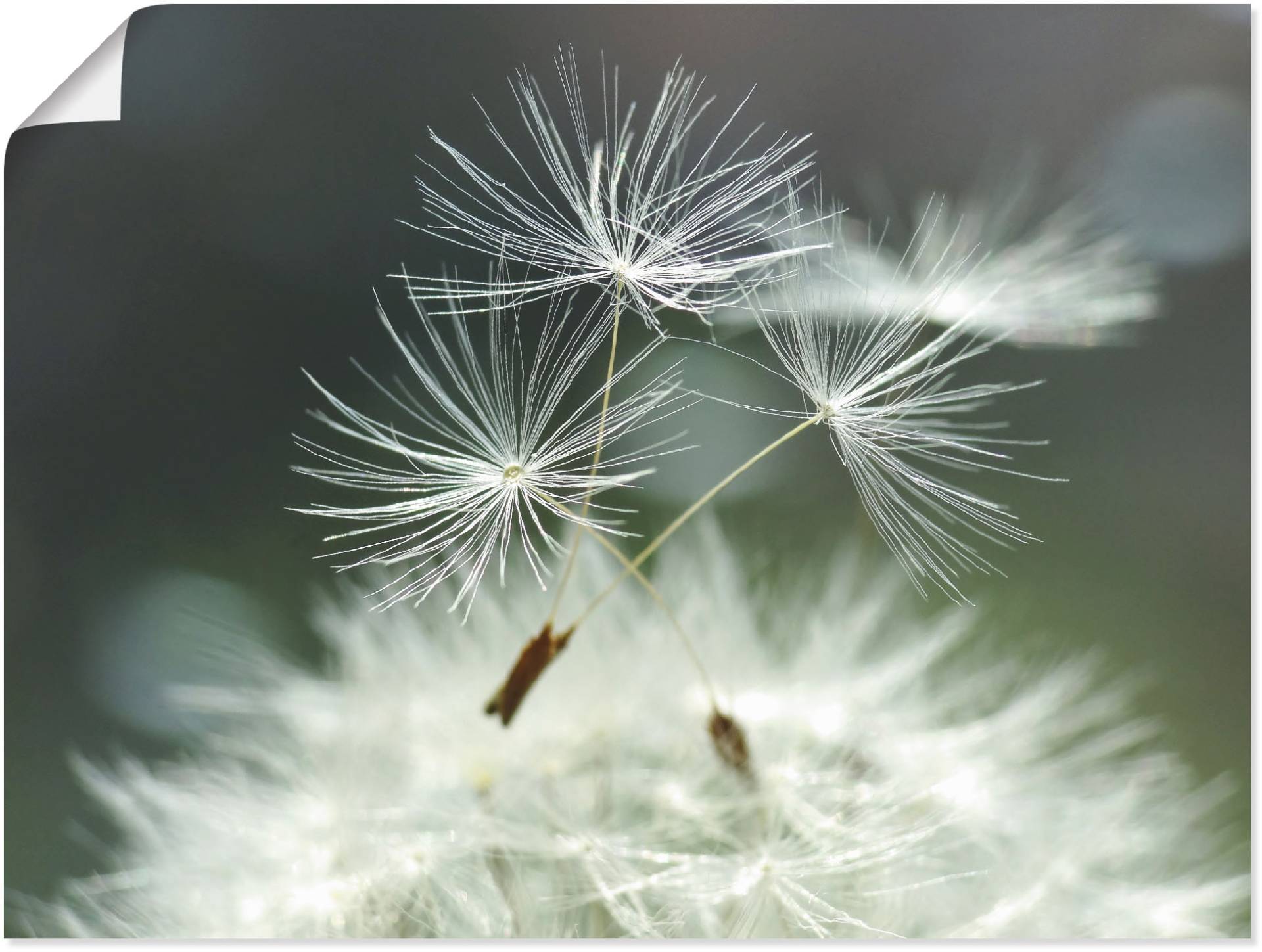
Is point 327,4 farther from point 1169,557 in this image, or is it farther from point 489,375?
point 1169,557

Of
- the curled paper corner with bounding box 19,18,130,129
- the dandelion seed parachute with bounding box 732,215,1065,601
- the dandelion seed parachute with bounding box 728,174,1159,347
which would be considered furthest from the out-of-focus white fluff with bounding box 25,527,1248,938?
the curled paper corner with bounding box 19,18,130,129

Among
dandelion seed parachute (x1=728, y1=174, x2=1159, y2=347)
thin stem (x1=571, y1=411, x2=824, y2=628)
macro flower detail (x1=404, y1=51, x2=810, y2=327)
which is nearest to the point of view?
thin stem (x1=571, y1=411, x2=824, y2=628)

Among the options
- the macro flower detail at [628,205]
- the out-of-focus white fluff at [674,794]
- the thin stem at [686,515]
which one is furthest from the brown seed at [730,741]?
the macro flower detail at [628,205]

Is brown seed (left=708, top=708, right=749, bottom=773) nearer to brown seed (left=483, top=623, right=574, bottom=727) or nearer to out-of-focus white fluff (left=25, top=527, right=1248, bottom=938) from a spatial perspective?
out-of-focus white fluff (left=25, top=527, right=1248, bottom=938)

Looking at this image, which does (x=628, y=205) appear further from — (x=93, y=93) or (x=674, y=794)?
(x=93, y=93)

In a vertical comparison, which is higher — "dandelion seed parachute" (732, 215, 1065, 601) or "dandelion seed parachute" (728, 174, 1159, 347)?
"dandelion seed parachute" (728, 174, 1159, 347)

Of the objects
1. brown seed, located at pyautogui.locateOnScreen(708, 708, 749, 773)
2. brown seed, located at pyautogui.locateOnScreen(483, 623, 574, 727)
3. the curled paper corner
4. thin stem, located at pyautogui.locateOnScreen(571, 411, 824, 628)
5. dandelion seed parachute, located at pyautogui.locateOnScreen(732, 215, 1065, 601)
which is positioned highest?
the curled paper corner

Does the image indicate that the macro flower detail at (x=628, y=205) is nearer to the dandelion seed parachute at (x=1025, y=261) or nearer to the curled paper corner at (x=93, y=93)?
the dandelion seed parachute at (x=1025, y=261)

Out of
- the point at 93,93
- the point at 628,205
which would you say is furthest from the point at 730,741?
the point at 93,93
